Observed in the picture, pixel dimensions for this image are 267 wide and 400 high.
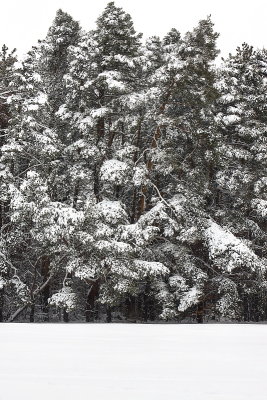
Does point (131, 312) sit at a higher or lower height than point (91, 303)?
lower

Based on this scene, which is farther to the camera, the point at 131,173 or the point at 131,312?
the point at 131,312

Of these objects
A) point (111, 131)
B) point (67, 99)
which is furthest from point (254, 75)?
point (67, 99)

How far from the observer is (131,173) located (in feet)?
56.1

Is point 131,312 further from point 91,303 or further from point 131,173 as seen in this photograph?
point 131,173
